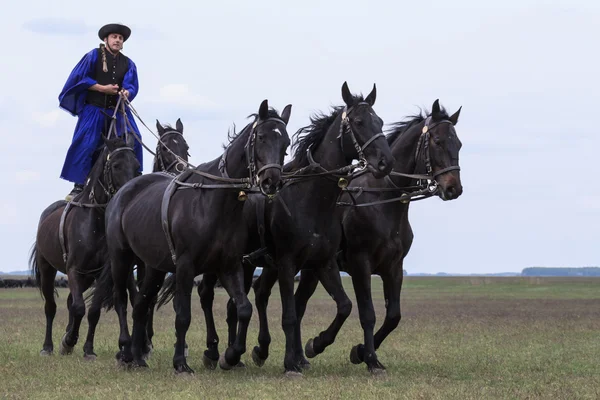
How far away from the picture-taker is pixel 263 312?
13539 millimetres

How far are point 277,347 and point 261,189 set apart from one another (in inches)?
252

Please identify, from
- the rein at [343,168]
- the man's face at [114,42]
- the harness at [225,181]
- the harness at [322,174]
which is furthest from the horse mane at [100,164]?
the rein at [343,168]

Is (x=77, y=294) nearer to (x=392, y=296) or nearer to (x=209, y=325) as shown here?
(x=209, y=325)

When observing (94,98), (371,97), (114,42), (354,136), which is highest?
(114,42)

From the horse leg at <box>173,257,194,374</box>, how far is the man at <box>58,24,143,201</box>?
14.1 feet

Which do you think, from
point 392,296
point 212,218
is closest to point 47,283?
point 212,218

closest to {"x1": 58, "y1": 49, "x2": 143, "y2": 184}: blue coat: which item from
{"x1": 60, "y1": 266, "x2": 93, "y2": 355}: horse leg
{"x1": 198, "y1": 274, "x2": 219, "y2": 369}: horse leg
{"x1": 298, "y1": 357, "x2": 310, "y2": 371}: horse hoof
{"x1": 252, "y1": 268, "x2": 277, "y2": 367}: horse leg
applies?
{"x1": 60, "y1": 266, "x2": 93, "y2": 355}: horse leg

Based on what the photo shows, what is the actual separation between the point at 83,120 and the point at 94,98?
37cm

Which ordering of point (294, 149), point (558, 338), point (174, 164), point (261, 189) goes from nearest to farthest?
point (261, 189), point (294, 149), point (174, 164), point (558, 338)

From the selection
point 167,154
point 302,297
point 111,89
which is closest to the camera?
point 302,297

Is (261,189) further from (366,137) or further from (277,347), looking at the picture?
(277,347)

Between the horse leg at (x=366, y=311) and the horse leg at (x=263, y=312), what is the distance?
117cm

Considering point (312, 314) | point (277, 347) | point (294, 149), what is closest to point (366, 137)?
point (294, 149)

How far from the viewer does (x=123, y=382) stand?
11.5 meters
